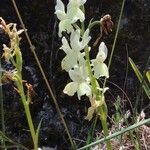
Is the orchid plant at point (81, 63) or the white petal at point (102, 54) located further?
the white petal at point (102, 54)

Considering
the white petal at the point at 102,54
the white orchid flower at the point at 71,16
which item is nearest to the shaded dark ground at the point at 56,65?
the white petal at the point at 102,54

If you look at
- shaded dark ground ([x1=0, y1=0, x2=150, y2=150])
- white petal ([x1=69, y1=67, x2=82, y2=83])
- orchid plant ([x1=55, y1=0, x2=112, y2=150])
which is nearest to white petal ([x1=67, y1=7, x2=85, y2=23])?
orchid plant ([x1=55, y1=0, x2=112, y2=150])

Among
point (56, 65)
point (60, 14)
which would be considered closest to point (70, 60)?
point (60, 14)

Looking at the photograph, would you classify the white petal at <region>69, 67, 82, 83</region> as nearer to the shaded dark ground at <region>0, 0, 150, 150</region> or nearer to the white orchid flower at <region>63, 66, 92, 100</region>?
the white orchid flower at <region>63, 66, 92, 100</region>

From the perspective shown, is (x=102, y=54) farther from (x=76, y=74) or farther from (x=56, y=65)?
(x=56, y=65)

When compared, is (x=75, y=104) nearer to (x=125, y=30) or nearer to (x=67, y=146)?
(x=67, y=146)

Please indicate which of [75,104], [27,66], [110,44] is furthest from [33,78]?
[110,44]

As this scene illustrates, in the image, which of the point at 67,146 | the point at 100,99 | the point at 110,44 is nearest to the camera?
the point at 100,99

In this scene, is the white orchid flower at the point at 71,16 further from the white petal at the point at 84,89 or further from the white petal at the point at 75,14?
the white petal at the point at 84,89
